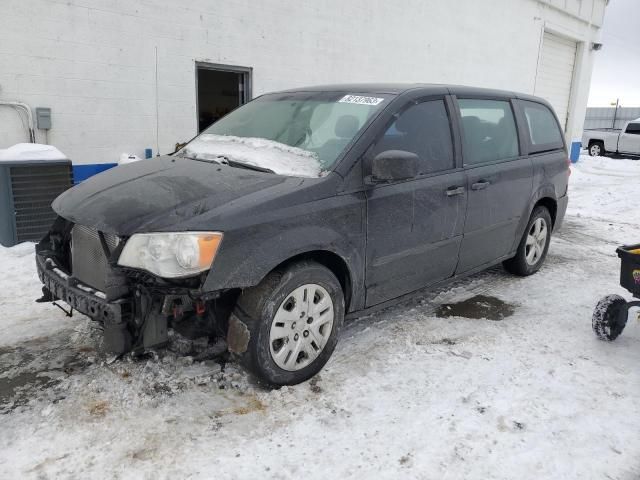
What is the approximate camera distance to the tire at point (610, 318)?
3.75 meters

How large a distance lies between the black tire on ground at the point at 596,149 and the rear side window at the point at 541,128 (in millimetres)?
17871

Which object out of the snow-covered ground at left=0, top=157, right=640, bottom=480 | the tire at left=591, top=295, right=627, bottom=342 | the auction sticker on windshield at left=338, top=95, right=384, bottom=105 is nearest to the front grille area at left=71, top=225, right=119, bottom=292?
the snow-covered ground at left=0, top=157, right=640, bottom=480

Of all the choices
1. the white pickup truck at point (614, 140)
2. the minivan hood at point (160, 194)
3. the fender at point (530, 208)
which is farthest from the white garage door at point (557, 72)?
the minivan hood at point (160, 194)

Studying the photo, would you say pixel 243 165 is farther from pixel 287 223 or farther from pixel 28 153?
pixel 28 153

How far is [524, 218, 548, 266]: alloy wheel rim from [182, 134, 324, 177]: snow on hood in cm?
279

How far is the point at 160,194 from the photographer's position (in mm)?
Result: 2912

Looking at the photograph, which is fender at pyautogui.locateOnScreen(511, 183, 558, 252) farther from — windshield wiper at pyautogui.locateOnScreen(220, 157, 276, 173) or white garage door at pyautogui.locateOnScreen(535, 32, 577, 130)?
white garage door at pyautogui.locateOnScreen(535, 32, 577, 130)

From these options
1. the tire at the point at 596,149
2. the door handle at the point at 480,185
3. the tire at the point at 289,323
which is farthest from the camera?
the tire at the point at 596,149

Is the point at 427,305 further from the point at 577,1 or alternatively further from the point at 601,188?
the point at 577,1

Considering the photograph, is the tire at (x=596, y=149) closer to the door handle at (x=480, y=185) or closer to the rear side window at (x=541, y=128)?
the rear side window at (x=541, y=128)

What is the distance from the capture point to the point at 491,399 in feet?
9.82

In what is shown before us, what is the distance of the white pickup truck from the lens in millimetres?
20047

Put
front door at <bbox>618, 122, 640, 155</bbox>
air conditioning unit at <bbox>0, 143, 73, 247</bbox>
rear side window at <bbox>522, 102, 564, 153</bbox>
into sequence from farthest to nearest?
1. front door at <bbox>618, 122, 640, 155</bbox>
2. air conditioning unit at <bbox>0, 143, 73, 247</bbox>
3. rear side window at <bbox>522, 102, 564, 153</bbox>

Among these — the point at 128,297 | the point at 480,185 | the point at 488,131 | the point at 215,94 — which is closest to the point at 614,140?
the point at 215,94
